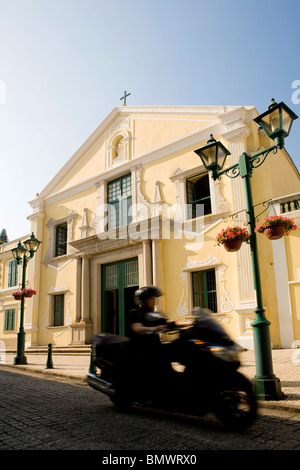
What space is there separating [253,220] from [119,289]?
986 centimetres

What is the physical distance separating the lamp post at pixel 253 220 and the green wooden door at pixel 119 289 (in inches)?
335

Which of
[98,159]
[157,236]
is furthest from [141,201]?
[98,159]

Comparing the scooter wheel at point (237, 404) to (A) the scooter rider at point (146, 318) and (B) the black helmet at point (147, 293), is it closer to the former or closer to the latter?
(A) the scooter rider at point (146, 318)

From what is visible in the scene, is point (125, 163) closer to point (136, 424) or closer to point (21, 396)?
point (21, 396)

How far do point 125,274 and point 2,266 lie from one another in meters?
11.5

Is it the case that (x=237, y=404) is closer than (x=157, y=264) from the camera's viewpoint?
Yes

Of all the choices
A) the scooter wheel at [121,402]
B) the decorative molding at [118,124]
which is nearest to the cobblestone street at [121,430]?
the scooter wheel at [121,402]

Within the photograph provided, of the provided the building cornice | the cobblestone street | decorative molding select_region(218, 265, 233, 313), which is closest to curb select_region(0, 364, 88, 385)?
the cobblestone street

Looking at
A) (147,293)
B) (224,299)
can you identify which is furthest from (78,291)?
(147,293)

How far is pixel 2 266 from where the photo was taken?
76.4 feet

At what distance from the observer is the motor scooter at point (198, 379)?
12.8ft

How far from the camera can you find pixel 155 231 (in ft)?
46.6

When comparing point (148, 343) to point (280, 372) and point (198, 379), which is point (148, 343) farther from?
point (280, 372)

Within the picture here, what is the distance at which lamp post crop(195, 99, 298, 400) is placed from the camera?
5578 mm
